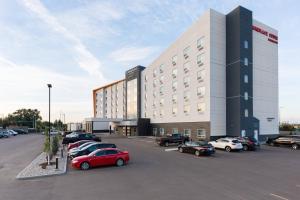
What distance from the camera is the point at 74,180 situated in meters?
14.8

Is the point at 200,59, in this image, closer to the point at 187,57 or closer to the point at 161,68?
the point at 187,57

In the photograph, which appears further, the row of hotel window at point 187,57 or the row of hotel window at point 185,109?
the row of hotel window at point 187,57

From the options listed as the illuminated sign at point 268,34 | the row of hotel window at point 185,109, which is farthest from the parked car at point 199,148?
the illuminated sign at point 268,34

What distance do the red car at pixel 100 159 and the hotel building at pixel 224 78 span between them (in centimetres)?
2509

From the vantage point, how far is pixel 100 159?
1891 centimetres

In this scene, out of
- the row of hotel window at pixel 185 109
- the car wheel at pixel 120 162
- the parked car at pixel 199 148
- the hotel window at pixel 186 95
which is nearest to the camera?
the car wheel at pixel 120 162

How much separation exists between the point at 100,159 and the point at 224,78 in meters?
31.5

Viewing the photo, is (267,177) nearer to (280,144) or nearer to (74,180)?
(74,180)

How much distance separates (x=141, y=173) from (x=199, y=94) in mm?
30859

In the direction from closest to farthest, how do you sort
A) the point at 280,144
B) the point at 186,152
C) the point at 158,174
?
the point at 158,174
the point at 186,152
the point at 280,144

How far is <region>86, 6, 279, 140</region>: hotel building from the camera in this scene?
42.2 meters

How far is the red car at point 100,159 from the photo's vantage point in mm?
18281

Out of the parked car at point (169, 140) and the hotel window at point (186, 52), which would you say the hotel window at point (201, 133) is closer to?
the parked car at point (169, 140)

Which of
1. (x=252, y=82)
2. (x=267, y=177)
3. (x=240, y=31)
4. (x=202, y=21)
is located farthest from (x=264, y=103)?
(x=267, y=177)
